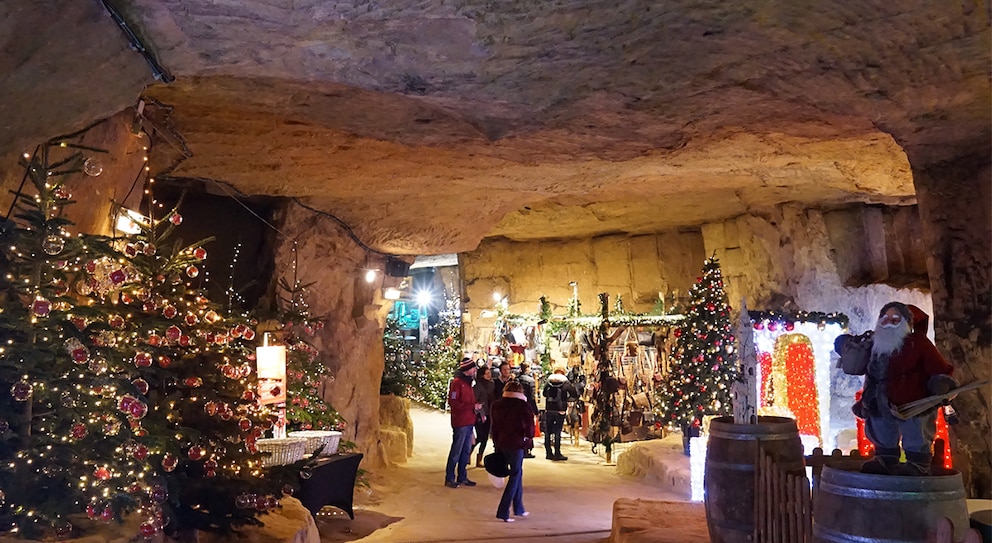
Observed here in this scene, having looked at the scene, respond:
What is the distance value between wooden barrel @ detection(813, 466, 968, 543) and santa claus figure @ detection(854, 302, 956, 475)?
60 cm

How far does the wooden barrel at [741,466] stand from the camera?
3.75 m

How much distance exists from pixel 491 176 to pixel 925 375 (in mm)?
4532

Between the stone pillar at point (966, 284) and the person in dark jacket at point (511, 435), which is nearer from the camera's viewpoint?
the stone pillar at point (966, 284)

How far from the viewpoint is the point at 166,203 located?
25.9ft

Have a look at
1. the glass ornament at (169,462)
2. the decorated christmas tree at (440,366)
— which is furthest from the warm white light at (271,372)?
the decorated christmas tree at (440,366)

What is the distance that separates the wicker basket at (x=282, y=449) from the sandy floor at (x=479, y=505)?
3.70 ft

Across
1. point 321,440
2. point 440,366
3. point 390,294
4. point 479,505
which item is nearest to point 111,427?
point 321,440

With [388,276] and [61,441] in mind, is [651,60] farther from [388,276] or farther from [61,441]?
[388,276]

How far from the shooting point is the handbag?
3.55 metres

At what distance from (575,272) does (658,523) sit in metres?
10.2

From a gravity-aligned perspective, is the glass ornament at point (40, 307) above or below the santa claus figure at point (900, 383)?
above

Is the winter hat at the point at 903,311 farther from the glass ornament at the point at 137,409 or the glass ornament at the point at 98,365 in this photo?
the glass ornament at the point at 98,365

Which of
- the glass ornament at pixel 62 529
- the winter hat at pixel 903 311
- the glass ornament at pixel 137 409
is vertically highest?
the winter hat at pixel 903 311

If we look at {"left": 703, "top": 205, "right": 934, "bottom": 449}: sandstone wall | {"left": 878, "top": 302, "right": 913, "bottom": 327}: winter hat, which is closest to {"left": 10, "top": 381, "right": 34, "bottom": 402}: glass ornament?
{"left": 878, "top": 302, "right": 913, "bottom": 327}: winter hat
